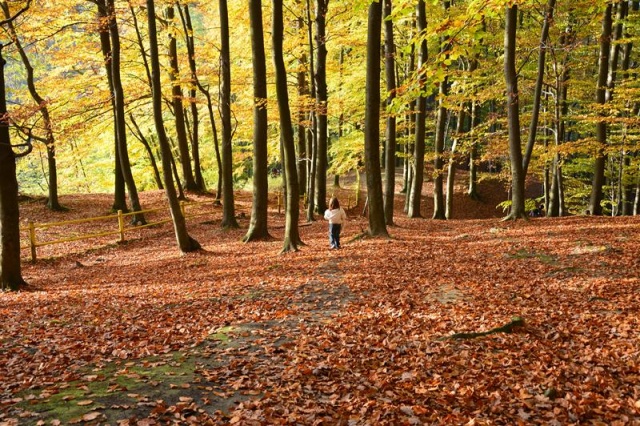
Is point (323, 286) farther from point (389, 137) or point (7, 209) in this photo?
point (389, 137)

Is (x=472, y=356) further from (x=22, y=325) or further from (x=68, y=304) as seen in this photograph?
(x=68, y=304)

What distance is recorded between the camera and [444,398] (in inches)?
A: 181

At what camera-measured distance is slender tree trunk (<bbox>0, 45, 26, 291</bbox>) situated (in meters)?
9.53

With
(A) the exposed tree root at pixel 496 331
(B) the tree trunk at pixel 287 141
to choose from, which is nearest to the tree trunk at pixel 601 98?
(B) the tree trunk at pixel 287 141

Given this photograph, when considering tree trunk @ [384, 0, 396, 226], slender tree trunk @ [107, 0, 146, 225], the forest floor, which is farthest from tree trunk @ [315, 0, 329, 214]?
the forest floor

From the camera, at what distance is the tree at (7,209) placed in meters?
9.52

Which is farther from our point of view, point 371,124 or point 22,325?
point 371,124

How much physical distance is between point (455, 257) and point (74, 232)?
14.2 metres

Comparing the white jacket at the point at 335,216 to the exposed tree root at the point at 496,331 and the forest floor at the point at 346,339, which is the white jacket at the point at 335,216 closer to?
the forest floor at the point at 346,339

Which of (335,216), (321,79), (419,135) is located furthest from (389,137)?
(335,216)

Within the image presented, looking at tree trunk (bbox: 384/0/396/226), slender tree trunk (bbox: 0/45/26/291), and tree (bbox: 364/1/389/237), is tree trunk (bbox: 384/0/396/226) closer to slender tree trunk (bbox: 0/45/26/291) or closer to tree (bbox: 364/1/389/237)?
tree (bbox: 364/1/389/237)

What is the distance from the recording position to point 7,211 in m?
9.77

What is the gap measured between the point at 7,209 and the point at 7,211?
1.7 inches

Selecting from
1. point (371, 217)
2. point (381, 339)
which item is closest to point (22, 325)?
point (381, 339)
